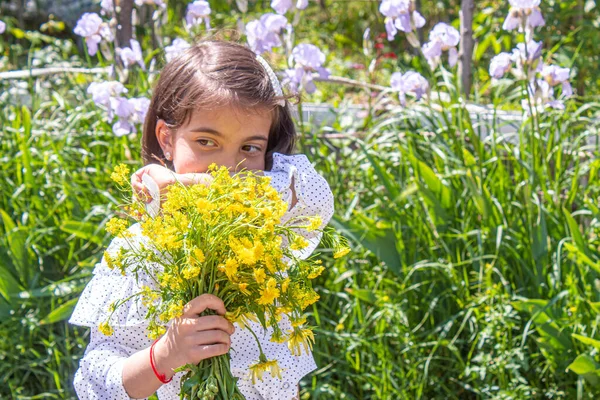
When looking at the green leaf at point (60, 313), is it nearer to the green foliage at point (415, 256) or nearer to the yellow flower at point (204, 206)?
the green foliage at point (415, 256)

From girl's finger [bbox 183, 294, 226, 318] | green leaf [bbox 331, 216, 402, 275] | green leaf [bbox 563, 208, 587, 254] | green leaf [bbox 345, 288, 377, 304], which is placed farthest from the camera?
green leaf [bbox 331, 216, 402, 275]

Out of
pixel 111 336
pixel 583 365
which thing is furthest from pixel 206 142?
pixel 583 365

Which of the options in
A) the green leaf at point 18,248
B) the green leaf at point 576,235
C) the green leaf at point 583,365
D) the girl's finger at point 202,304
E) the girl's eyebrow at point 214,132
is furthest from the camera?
the green leaf at point 18,248

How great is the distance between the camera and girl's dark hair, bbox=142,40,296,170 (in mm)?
1724

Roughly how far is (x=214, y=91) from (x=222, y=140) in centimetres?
11

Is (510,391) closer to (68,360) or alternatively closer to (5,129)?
(68,360)

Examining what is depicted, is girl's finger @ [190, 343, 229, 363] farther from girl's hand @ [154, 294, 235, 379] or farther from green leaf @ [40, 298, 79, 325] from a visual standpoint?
green leaf @ [40, 298, 79, 325]

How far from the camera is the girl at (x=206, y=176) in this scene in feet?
5.29

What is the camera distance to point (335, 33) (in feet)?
20.4

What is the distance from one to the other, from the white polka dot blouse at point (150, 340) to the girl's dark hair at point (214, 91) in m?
0.15

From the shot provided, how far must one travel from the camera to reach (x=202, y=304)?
137cm

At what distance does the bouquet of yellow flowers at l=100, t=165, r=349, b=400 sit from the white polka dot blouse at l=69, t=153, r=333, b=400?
0.75 feet

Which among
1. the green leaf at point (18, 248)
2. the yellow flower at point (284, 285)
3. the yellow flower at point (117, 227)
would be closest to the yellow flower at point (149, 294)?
→ the yellow flower at point (117, 227)

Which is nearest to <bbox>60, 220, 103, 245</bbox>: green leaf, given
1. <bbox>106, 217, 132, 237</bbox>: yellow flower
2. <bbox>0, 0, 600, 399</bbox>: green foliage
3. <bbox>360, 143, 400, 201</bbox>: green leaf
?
<bbox>0, 0, 600, 399</bbox>: green foliage
